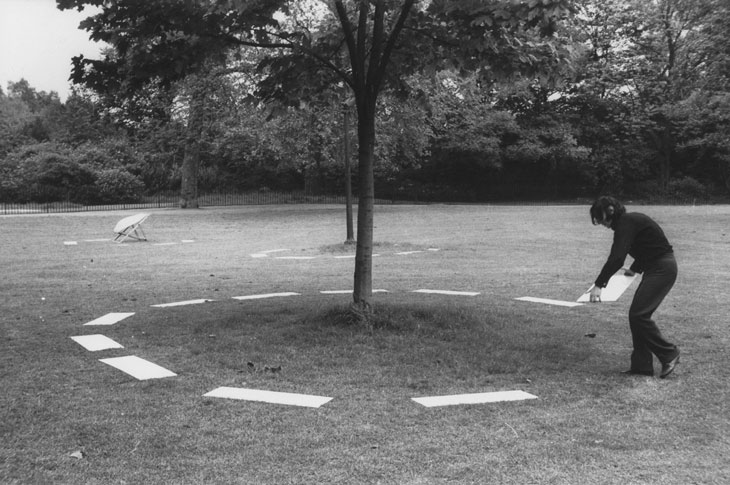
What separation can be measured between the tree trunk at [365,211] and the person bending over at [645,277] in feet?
9.00

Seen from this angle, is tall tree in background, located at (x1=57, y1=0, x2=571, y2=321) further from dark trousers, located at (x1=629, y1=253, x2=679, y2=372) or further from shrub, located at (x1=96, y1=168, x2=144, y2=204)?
shrub, located at (x1=96, y1=168, x2=144, y2=204)

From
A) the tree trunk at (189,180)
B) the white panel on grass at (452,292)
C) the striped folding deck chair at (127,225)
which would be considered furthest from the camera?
the tree trunk at (189,180)

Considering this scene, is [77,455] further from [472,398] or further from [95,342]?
[95,342]

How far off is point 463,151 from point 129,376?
40.5 meters

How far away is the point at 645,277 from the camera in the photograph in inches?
230

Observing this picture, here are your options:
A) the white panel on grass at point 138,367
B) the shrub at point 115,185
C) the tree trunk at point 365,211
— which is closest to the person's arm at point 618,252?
the tree trunk at point 365,211

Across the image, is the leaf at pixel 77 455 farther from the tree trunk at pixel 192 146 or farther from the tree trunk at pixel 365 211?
the tree trunk at pixel 192 146

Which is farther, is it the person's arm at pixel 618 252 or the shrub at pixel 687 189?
the shrub at pixel 687 189

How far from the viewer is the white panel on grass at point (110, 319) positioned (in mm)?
7988

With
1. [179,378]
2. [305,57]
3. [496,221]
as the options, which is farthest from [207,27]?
[496,221]

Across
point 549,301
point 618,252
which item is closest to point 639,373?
point 618,252

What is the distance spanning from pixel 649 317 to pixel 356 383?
2678 mm

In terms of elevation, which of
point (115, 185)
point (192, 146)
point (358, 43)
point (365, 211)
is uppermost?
point (192, 146)

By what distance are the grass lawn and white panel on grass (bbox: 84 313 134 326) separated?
0.53ft
